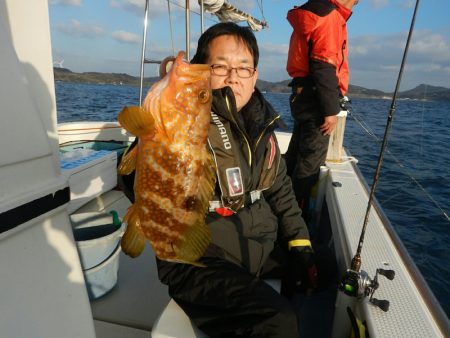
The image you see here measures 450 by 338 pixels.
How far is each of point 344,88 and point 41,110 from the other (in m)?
3.95

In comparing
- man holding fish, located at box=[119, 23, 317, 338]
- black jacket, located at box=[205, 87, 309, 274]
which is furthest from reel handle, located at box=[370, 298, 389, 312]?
black jacket, located at box=[205, 87, 309, 274]

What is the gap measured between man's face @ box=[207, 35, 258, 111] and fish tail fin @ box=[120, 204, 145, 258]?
1.10 metres

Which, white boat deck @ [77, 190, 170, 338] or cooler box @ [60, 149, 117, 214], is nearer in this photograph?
white boat deck @ [77, 190, 170, 338]

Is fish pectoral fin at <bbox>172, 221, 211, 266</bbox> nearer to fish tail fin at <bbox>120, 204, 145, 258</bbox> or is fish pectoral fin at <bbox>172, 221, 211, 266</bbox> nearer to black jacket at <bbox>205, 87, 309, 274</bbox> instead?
fish tail fin at <bbox>120, 204, 145, 258</bbox>

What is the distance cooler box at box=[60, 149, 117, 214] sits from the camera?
369cm

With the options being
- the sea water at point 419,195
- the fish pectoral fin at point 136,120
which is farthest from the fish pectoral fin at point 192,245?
the sea water at point 419,195

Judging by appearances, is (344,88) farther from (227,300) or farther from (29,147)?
(29,147)

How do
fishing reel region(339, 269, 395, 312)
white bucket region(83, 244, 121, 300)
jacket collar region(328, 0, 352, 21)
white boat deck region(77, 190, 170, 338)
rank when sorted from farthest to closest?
1. jacket collar region(328, 0, 352, 21)
2. white bucket region(83, 244, 121, 300)
3. white boat deck region(77, 190, 170, 338)
4. fishing reel region(339, 269, 395, 312)

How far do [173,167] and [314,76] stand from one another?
9.72ft

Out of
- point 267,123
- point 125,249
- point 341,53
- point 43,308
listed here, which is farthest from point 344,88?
point 43,308

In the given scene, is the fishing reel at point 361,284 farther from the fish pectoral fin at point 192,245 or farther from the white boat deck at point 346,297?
the fish pectoral fin at point 192,245

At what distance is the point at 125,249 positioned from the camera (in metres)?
1.40

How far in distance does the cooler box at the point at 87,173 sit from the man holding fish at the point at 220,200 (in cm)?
220

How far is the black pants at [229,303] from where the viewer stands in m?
1.67
